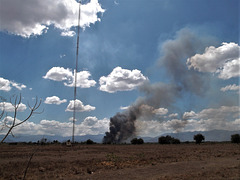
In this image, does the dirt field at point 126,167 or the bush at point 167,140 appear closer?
the dirt field at point 126,167

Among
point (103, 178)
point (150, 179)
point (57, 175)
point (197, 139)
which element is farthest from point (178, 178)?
point (197, 139)

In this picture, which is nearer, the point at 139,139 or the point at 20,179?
the point at 20,179

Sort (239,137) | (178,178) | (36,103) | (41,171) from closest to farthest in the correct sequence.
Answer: (36,103) → (178,178) → (41,171) → (239,137)

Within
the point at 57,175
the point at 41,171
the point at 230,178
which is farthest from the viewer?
the point at 41,171

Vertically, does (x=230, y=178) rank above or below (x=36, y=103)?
below

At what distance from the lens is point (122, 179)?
17.6 meters

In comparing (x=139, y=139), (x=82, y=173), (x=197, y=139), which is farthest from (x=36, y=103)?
(x=197, y=139)

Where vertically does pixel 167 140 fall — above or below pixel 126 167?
above

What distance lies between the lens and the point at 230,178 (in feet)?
51.6

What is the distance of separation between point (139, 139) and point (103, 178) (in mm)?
102874

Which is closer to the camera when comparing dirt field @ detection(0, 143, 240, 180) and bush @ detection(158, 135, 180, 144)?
dirt field @ detection(0, 143, 240, 180)

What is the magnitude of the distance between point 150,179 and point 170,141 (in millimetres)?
107443

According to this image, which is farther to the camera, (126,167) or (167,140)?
(167,140)

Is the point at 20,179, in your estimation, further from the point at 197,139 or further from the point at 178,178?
the point at 197,139
